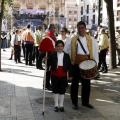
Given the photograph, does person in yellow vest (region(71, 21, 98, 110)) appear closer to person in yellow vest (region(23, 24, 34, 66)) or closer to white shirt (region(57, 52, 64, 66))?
white shirt (region(57, 52, 64, 66))

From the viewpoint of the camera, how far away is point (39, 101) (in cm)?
664

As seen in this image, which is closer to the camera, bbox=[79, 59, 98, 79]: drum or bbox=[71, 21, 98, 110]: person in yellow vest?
bbox=[79, 59, 98, 79]: drum

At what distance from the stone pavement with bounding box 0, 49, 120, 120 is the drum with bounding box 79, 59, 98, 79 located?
0.73m

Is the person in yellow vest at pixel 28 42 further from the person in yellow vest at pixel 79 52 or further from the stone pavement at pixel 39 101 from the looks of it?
the person in yellow vest at pixel 79 52

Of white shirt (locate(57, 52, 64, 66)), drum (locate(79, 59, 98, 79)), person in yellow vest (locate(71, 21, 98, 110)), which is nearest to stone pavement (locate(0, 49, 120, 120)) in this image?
person in yellow vest (locate(71, 21, 98, 110))

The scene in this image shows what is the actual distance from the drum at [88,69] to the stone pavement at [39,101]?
73 cm

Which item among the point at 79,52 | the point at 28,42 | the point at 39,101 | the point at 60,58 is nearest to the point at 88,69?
the point at 79,52

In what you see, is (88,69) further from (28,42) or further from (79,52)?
(28,42)

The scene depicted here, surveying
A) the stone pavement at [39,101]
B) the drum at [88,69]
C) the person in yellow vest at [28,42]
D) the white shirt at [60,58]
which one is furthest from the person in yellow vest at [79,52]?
the person in yellow vest at [28,42]

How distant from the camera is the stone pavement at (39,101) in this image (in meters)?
5.63

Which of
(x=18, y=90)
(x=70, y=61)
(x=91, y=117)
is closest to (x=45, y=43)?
(x=70, y=61)

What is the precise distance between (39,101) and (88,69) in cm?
147

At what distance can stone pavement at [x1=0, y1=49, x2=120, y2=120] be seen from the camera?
5633 millimetres

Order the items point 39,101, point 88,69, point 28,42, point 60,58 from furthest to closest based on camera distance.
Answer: point 28,42
point 39,101
point 60,58
point 88,69
